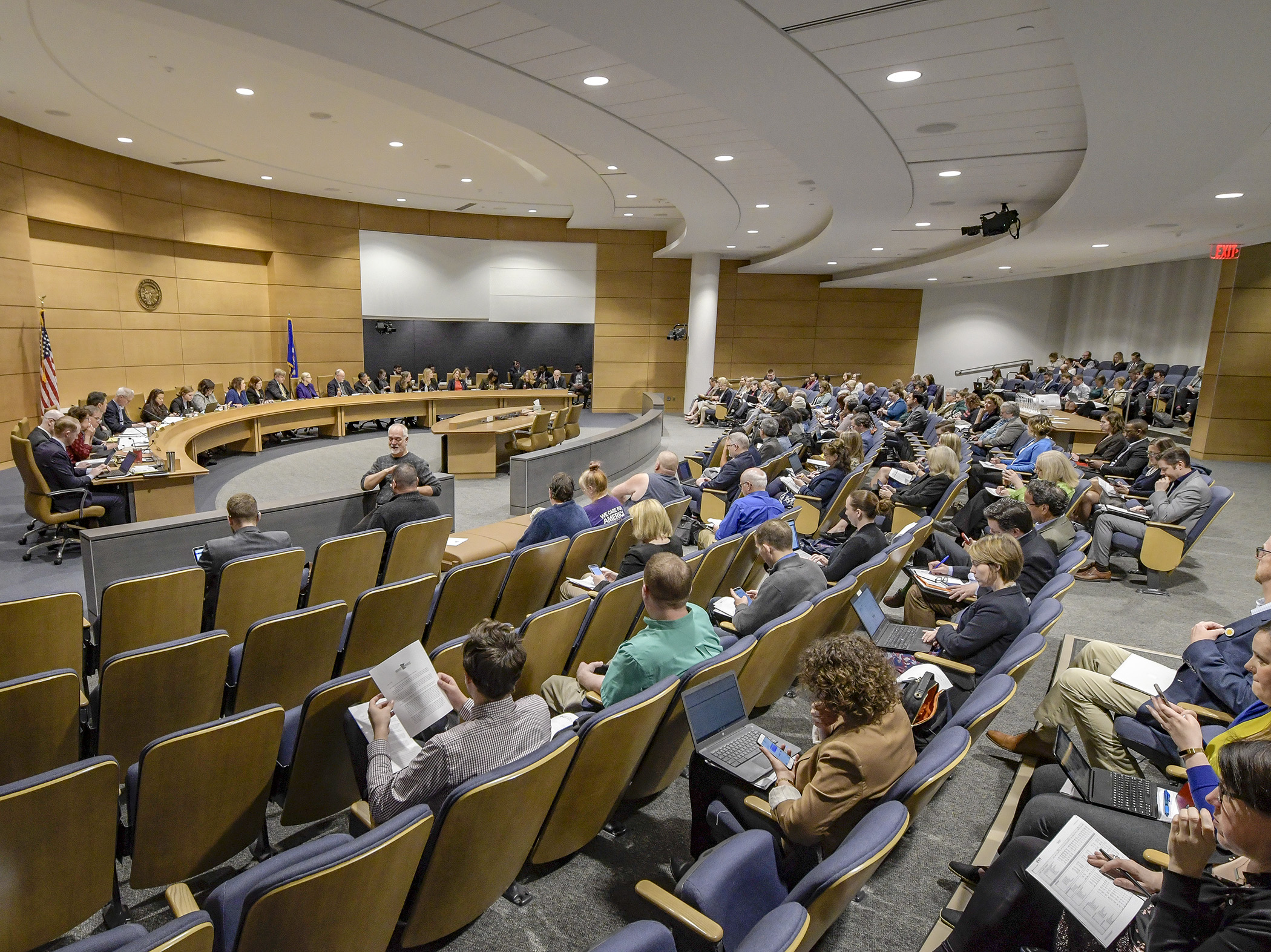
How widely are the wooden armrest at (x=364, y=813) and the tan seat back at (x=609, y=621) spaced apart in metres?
1.37

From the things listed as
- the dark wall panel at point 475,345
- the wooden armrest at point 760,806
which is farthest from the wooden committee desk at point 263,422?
the wooden armrest at point 760,806

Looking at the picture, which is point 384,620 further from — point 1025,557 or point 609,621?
point 1025,557

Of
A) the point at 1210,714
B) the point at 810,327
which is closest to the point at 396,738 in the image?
the point at 1210,714

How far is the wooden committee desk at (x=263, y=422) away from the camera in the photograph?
6367mm

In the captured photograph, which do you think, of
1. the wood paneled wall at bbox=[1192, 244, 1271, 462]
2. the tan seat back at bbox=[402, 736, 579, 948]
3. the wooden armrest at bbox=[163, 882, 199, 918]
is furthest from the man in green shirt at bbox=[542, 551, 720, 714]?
the wood paneled wall at bbox=[1192, 244, 1271, 462]

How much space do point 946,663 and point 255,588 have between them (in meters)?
3.40

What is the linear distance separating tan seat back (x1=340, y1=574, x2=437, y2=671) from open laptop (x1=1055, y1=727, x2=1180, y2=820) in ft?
9.06

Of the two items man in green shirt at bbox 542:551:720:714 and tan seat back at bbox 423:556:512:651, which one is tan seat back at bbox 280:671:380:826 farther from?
tan seat back at bbox 423:556:512:651

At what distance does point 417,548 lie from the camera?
16.0ft

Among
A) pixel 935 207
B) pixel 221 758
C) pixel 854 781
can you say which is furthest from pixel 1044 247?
pixel 221 758

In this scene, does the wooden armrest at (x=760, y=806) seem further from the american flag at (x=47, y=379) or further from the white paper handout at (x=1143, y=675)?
the american flag at (x=47, y=379)

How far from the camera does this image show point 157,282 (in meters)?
12.3

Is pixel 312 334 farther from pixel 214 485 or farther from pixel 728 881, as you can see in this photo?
pixel 728 881

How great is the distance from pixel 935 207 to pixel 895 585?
6.05 meters
